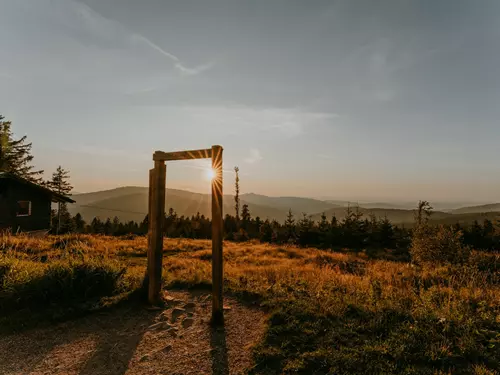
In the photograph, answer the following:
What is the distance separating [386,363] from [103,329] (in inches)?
194

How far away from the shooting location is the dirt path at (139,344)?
412cm

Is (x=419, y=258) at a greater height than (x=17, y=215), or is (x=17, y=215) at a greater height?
(x=17, y=215)

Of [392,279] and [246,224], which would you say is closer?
[392,279]

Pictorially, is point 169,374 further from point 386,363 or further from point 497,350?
point 497,350

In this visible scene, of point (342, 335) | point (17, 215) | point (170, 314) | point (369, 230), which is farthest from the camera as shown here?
point (369, 230)

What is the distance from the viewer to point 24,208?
936 inches

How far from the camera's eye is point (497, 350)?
414 centimetres

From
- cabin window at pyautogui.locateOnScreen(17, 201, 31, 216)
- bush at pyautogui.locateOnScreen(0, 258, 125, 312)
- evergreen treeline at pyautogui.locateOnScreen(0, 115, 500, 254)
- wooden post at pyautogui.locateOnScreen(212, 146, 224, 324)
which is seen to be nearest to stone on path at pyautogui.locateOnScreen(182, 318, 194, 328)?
wooden post at pyautogui.locateOnScreen(212, 146, 224, 324)

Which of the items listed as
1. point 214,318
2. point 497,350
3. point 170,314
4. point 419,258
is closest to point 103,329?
point 170,314

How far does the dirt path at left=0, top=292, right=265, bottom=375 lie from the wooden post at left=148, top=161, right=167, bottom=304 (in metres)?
0.54

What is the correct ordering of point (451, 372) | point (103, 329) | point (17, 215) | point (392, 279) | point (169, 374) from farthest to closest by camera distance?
point (17, 215)
point (392, 279)
point (103, 329)
point (169, 374)
point (451, 372)

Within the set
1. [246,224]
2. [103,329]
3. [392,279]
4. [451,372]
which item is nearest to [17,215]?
[246,224]

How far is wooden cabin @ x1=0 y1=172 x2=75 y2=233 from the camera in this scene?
21766mm

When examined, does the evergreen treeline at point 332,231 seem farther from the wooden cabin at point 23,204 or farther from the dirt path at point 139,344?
the dirt path at point 139,344
